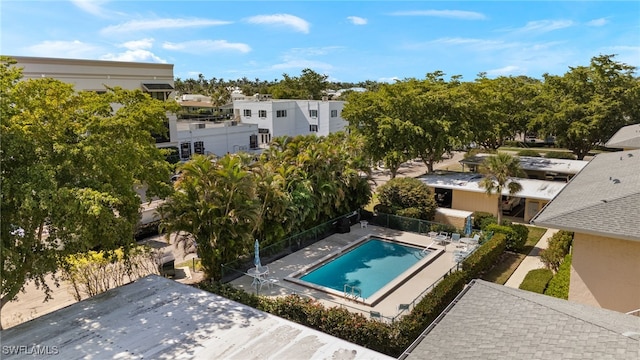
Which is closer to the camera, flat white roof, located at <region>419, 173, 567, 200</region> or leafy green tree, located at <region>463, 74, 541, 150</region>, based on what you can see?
flat white roof, located at <region>419, 173, 567, 200</region>

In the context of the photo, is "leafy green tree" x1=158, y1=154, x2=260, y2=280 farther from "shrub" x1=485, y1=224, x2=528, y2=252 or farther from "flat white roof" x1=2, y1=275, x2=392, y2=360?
"shrub" x1=485, y1=224, x2=528, y2=252

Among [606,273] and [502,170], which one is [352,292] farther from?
[502,170]

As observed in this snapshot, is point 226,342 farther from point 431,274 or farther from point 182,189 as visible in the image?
point 431,274

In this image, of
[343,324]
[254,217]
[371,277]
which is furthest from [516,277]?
[254,217]

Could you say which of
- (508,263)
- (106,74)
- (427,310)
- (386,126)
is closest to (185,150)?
(106,74)

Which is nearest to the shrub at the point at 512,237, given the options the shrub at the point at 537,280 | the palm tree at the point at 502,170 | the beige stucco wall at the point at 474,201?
the palm tree at the point at 502,170

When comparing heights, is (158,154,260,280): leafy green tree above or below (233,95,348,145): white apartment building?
below

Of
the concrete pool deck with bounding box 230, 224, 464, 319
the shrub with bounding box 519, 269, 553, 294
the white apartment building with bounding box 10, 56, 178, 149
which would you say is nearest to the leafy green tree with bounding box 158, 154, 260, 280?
the concrete pool deck with bounding box 230, 224, 464, 319

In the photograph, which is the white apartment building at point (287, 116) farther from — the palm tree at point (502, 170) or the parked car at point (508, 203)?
the palm tree at point (502, 170)
